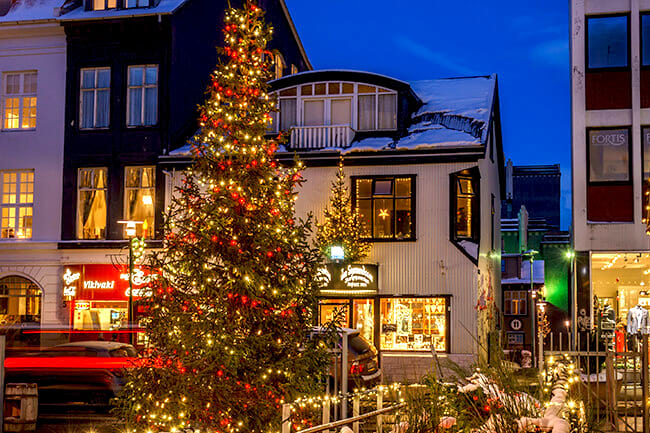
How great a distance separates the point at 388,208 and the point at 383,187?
0.69m

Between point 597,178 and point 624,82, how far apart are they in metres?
2.67

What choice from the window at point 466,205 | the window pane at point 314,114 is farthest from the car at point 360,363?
the window pane at point 314,114

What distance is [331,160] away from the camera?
24812 millimetres

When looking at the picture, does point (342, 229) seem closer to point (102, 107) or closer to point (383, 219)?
point (383, 219)

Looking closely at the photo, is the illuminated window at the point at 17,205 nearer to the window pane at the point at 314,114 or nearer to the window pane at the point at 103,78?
the window pane at the point at 103,78

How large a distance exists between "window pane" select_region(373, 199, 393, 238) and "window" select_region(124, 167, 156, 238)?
7.53 meters

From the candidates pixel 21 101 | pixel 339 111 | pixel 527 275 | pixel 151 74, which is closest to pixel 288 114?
pixel 339 111

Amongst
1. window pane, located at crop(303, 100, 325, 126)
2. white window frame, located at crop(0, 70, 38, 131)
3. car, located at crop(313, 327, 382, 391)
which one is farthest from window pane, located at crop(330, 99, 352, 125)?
car, located at crop(313, 327, 382, 391)

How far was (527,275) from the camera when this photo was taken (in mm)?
45844

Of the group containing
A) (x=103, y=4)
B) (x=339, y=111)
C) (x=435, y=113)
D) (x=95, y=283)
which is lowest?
(x=95, y=283)

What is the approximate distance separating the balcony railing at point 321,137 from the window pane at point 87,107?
23.3 ft

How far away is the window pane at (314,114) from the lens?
26.4 metres

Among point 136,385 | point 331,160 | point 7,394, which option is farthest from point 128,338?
point 136,385

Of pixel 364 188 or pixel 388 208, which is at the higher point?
pixel 364 188
